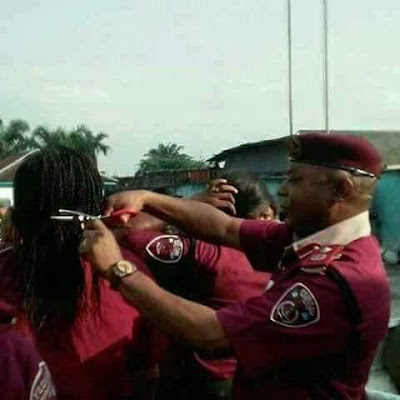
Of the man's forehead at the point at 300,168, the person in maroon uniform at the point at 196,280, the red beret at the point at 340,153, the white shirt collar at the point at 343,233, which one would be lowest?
the person in maroon uniform at the point at 196,280

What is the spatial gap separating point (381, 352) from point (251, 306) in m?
2.62

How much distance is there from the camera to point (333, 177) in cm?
205

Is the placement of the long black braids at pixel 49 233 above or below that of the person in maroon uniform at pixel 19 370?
above

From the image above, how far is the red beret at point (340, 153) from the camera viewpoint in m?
2.06

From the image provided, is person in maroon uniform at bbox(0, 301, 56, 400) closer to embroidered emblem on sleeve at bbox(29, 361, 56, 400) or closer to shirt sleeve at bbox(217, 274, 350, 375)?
embroidered emblem on sleeve at bbox(29, 361, 56, 400)

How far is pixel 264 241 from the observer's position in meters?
2.55

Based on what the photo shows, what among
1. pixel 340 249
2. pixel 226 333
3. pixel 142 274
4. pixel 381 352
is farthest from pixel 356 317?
pixel 381 352

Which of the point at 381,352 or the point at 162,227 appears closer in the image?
the point at 162,227

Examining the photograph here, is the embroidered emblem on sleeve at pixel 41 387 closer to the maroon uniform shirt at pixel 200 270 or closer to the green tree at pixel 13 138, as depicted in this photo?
the maroon uniform shirt at pixel 200 270

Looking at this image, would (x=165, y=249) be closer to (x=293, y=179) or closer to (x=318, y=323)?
(x=293, y=179)

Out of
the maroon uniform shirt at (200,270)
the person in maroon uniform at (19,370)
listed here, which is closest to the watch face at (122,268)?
the person in maroon uniform at (19,370)

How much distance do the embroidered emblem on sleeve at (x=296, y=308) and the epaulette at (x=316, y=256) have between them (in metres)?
0.07

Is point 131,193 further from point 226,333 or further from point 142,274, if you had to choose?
point 226,333

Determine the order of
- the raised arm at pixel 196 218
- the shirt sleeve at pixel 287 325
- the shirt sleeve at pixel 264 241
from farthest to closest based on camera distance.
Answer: the raised arm at pixel 196 218 → the shirt sleeve at pixel 264 241 → the shirt sleeve at pixel 287 325
